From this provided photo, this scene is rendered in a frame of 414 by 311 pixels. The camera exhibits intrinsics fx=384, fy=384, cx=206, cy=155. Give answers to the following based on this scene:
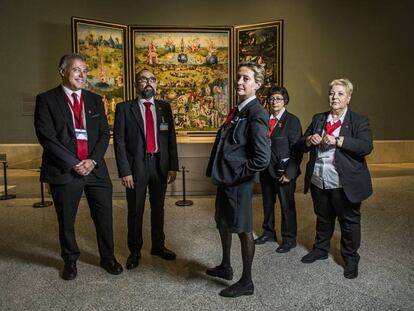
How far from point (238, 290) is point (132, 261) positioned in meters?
1.08

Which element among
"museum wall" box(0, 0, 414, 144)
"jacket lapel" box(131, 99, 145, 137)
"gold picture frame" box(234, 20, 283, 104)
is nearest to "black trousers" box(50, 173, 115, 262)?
"jacket lapel" box(131, 99, 145, 137)

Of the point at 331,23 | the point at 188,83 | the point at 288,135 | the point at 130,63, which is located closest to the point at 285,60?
the point at 331,23

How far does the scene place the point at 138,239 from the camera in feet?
11.7

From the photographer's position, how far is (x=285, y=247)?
3.91 metres

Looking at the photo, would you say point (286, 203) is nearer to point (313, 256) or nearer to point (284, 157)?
point (284, 157)


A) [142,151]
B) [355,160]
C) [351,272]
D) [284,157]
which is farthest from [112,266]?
[355,160]

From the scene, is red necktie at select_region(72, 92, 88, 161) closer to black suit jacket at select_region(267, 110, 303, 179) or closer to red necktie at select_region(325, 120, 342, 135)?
black suit jacket at select_region(267, 110, 303, 179)

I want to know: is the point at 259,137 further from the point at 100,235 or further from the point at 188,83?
the point at 188,83

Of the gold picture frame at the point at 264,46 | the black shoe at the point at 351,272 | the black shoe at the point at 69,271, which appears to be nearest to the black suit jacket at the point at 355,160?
the black shoe at the point at 351,272

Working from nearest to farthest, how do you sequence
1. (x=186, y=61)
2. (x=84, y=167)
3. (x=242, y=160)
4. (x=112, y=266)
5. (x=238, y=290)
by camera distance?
(x=242, y=160) < (x=238, y=290) < (x=84, y=167) < (x=112, y=266) < (x=186, y=61)

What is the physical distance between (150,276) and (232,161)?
4.36 ft

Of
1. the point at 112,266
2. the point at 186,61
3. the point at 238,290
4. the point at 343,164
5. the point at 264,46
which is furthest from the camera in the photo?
the point at 186,61

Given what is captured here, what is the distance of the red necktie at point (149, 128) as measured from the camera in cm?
351

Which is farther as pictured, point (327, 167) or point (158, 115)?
point (158, 115)
